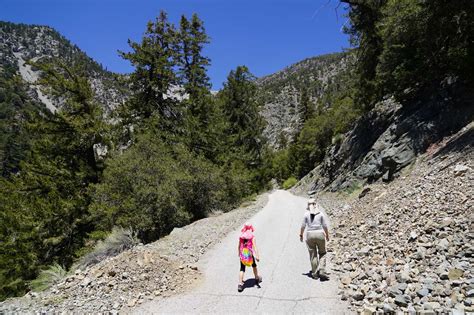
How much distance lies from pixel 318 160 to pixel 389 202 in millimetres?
43928

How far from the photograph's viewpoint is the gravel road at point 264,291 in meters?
6.02

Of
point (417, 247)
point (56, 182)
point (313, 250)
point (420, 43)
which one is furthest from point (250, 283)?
point (56, 182)

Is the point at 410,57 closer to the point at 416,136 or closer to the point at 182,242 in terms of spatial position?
the point at 416,136

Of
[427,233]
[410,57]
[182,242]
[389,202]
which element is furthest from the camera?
[410,57]

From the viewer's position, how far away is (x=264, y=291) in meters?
6.79

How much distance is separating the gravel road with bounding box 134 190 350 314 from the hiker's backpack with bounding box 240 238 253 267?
556 millimetres

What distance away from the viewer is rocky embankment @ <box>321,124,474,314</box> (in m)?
4.80

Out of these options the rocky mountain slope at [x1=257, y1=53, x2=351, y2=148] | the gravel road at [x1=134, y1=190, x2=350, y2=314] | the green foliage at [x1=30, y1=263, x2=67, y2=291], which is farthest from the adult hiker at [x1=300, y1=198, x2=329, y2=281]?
the rocky mountain slope at [x1=257, y1=53, x2=351, y2=148]

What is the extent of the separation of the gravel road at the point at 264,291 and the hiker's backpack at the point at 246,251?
0.56m

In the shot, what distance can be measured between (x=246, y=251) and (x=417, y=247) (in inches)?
142

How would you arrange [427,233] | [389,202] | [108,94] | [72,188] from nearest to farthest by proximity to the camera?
1. [427,233]
2. [389,202]
3. [72,188]
4. [108,94]

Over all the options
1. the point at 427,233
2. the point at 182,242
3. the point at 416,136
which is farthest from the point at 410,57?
the point at 182,242

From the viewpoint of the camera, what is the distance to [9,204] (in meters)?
18.0

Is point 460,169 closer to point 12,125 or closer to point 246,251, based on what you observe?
point 246,251
